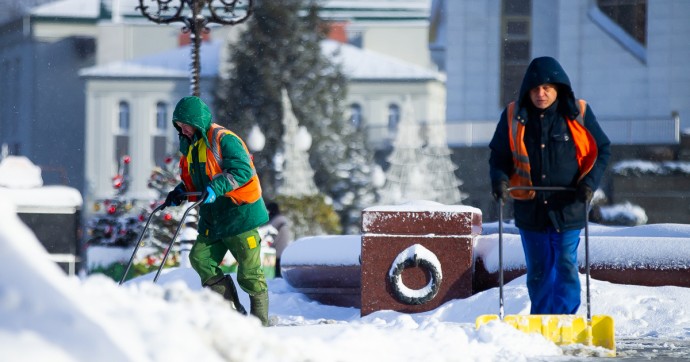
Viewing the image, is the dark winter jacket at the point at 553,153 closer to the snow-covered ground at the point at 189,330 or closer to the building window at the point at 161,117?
the snow-covered ground at the point at 189,330

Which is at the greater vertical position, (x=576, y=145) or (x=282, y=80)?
(x=282, y=80)

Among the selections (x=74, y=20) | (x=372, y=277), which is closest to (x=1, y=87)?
(x=74, y=20)

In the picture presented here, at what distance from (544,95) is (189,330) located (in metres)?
3.65

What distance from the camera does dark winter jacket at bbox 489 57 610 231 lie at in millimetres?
8594

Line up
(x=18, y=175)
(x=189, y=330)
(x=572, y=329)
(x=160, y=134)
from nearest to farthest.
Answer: (x=189, y=330), (x=572, y=329), (x=18, y=175), (x=160, y=134)

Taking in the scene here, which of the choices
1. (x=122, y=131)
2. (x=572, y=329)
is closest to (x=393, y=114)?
(x=122, y=131)

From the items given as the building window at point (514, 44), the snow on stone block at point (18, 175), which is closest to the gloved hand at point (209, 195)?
the snow on stone block at point (18, 175)

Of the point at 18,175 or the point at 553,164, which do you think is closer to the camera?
the point at 553,164

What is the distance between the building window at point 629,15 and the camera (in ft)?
154

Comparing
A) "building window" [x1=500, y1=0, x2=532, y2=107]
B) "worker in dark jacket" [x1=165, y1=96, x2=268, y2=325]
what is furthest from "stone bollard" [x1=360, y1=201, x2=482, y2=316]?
"building window" [x1=500, y1=0, x2=532, y2=107]

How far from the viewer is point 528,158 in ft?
28.5

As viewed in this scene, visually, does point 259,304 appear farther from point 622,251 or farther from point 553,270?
point 622,251

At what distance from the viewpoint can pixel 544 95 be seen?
8602 millimetres

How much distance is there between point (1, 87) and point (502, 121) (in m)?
87.9
